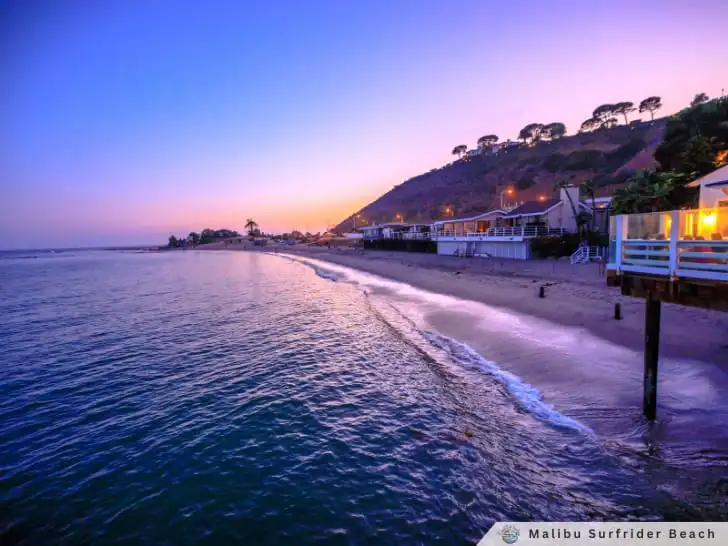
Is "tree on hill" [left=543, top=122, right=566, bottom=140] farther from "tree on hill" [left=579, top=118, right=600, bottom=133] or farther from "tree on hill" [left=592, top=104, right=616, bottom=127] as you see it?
"tree on hill" [left=592, top=104, right=616, bottom=127]

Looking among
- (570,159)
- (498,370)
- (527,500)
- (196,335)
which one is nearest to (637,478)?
(527,500)

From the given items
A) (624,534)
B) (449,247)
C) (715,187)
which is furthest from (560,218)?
(624,534)

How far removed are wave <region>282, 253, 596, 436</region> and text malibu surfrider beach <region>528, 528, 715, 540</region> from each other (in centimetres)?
303

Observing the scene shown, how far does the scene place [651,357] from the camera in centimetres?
912

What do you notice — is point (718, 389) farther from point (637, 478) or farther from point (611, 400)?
point (637, 478)

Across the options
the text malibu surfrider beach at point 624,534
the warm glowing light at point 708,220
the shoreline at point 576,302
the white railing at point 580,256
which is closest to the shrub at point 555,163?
the white railing at point 580,256

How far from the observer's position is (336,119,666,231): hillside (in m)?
99.5

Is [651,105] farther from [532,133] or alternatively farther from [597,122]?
[532,133]

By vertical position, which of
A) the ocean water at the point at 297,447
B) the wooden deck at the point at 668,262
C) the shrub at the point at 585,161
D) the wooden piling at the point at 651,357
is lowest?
the ocean water at the point at 297,447

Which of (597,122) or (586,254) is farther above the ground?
(597,122)

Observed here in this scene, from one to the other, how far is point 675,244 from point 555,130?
192m

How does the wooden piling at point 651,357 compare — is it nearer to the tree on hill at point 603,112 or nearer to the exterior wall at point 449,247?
the exterior wall at point 449,247

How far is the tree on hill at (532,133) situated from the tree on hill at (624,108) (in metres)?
30.9

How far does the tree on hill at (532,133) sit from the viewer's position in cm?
17450
